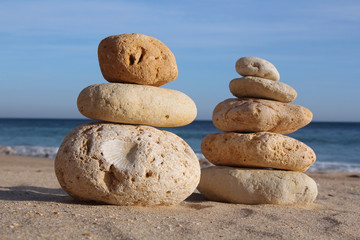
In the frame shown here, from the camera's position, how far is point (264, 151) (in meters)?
6.73

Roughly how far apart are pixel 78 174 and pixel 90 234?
137 cm

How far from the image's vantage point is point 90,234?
408cm

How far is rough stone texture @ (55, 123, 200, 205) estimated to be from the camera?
524 centimetres

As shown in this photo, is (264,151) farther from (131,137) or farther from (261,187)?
(131,137)

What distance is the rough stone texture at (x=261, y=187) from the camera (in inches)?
263

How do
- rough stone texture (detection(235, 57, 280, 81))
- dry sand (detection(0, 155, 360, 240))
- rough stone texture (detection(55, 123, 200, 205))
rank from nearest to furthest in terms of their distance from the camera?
dry sand (detection(0, 155, 360, 240))
rough stone texture (detection(55, 123, 200, 205))
rough stone texture (detection(235, 57, 280, 81))

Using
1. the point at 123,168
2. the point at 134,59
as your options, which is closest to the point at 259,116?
the point at 134,59

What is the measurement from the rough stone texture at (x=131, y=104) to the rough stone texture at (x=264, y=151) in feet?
4.54

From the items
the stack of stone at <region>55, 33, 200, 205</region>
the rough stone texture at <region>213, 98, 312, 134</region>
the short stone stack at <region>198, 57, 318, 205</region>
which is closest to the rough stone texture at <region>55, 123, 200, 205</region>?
the stack of stone at <region>55, 33, 200, 205</region>

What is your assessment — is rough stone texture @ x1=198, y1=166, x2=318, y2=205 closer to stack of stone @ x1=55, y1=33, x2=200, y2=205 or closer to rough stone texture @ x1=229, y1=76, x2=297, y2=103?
stack of stone @ x1=55, y1=33, x2=200, y2=205

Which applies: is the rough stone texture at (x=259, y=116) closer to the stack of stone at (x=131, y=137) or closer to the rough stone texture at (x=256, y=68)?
the rough stone texture at (x=256, y=68)

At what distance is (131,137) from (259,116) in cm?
253

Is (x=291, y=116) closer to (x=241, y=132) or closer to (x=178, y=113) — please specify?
(x=241, y=132)

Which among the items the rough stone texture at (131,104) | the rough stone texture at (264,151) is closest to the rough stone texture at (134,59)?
the rough stone texture at (131,104)
